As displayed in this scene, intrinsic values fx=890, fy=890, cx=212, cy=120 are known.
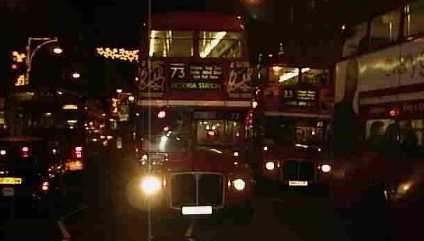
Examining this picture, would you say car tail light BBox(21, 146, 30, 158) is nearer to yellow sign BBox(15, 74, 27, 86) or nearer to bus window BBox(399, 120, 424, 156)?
bus window BBox(399, 120, 424, 156)

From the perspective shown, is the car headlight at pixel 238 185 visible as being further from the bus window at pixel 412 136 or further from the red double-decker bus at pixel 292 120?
the red double-decker bus at pixel 292 120

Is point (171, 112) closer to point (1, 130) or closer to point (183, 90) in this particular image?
point (183, 90)

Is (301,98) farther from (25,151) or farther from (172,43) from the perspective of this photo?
(25,151)

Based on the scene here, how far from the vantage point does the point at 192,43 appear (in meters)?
20.8

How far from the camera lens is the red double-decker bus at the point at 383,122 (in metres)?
10.7

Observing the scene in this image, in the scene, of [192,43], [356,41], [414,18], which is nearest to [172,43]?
[192,43]

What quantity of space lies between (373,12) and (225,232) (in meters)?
4.83

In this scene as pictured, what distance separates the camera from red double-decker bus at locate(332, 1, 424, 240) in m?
10.7

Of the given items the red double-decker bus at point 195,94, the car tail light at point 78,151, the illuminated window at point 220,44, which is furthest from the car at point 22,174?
the car tail light at point 78,151

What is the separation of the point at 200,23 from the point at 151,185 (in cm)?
608

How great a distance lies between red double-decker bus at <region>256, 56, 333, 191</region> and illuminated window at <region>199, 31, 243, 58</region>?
4423 mm

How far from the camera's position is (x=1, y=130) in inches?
1108

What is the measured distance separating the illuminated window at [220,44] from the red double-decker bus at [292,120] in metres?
4.42

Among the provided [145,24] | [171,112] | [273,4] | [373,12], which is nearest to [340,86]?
[373,12]
